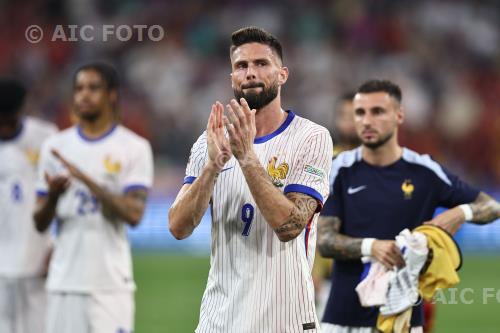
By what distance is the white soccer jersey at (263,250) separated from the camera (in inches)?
191

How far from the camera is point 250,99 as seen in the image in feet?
15.9

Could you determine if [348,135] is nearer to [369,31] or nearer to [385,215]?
[385,215]

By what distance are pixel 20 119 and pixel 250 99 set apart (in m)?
3.86

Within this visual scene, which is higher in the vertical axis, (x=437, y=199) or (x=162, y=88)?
(x=162, y=88)

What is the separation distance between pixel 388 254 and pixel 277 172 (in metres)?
1.61

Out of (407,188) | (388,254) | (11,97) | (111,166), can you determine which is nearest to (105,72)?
(111,166)

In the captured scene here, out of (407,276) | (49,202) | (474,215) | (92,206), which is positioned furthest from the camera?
(92,206)

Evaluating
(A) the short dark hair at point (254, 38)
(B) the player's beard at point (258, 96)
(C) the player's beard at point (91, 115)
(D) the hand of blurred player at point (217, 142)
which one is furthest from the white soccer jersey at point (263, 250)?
(C) the player's beard at point (91, 115)

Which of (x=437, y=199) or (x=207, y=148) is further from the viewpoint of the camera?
(x=437, y=199)

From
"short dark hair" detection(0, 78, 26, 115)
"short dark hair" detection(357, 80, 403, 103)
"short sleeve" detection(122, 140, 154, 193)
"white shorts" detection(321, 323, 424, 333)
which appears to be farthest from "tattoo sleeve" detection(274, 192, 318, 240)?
"short dark hair" detection(0, 78, 26, 115)

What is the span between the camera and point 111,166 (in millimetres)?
7387

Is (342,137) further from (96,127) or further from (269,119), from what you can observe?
(269,119)

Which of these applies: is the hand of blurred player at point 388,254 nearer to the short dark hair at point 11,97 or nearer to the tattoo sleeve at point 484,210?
the tattoo sleeve at point 484,210

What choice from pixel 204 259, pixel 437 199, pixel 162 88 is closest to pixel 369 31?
pixel 162 88
